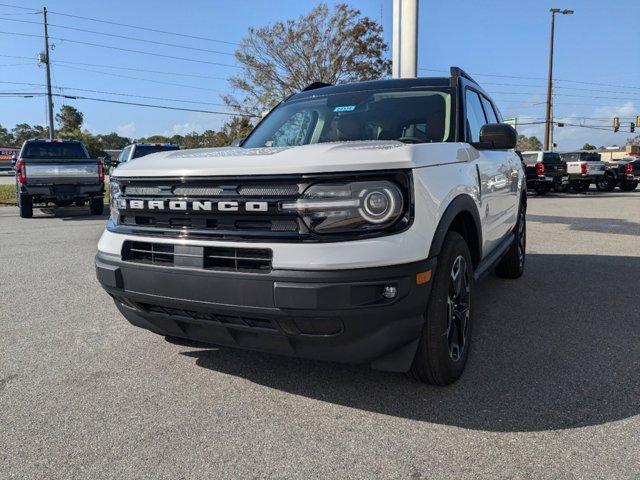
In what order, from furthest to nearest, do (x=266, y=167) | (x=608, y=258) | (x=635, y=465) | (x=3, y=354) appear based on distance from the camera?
(x=608, y=258)
(x=3, y=354)
(x=266, y=167)
(x=635, y=465)

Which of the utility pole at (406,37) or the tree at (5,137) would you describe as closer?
the utility pole at (406,37)

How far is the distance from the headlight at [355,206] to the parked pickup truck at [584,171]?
79.6ft

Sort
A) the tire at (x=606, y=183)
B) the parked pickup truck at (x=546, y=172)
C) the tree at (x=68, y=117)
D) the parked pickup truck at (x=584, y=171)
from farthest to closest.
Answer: the tree at (x=68, y=117)
the tire at (x=606, y=183)
the parked pickup truck at (x=584, y=171)
the parked pickup truck at (x=546, y=172)

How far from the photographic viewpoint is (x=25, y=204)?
1300 centimetres

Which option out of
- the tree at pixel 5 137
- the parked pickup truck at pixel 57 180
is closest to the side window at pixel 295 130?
the parked pickup truck at pixel 57 180

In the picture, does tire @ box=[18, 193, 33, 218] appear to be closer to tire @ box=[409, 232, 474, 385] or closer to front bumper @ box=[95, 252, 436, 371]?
front bumper @ box=[95, 252, 436, 371]

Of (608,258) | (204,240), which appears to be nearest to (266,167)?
(204,240)

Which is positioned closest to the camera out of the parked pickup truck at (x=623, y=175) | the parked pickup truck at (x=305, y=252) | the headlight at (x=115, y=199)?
the parked pickup truck at (x=305, y=252)

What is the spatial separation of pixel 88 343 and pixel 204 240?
5.87ft

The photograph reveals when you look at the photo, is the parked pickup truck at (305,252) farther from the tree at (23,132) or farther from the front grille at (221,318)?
the tree at (23,132)

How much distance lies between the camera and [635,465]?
2326mm

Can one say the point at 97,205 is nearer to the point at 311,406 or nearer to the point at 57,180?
the point at 57,180

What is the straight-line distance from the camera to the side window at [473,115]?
4035 mm

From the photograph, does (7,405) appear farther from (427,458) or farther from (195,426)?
(427,458)
